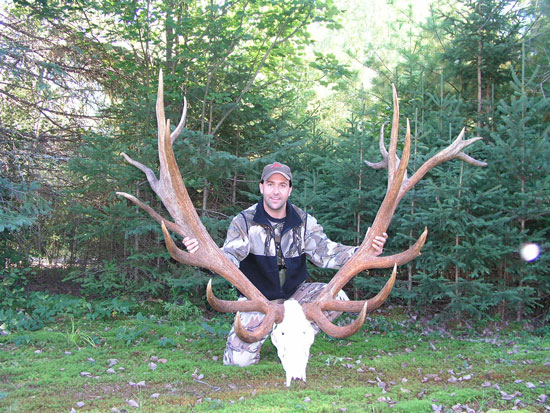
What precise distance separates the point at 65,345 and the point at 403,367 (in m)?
3.50

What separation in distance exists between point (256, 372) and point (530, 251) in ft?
12.6

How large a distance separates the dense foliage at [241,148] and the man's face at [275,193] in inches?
69.9

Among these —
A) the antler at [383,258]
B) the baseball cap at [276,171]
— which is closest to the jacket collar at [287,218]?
the baseball cap at [276,171]

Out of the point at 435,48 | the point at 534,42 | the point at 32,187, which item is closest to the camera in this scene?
the point at 32,187

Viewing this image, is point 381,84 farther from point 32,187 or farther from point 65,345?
point 65,345

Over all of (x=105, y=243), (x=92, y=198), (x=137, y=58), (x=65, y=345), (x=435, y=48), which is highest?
(x=435, y=48)

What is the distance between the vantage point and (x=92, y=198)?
7773 millimetres

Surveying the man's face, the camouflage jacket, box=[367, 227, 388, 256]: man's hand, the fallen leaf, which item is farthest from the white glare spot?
the fallen leaf

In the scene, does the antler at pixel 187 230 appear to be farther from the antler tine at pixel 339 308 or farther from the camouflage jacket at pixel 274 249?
the camouflage jacket at pixel 274 249

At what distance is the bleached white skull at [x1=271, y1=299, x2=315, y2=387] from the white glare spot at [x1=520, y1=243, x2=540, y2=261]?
3.49 meters

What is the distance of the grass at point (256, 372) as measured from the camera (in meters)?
3.39

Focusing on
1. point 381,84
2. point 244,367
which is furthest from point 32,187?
point 381,84

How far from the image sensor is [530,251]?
5832mm

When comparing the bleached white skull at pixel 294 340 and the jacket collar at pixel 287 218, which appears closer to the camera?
the bleached white skull at pixel 294 340
